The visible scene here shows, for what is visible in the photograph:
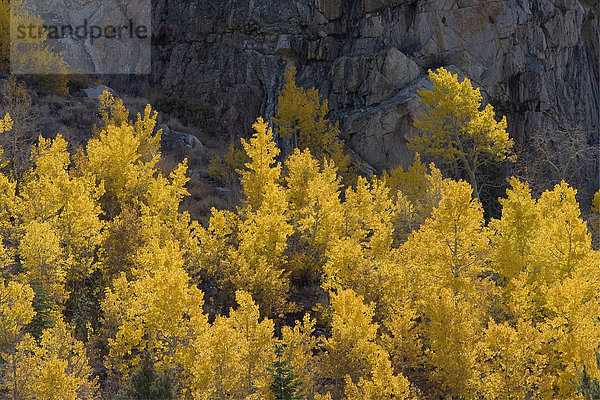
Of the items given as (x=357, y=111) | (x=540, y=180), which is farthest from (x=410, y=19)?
(x=540, y=180)

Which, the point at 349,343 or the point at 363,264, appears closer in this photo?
the point at 349,343

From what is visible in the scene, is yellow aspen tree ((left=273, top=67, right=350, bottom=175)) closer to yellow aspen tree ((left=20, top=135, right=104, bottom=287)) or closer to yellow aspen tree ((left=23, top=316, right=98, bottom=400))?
yellow aspen tree ((left=20, top=135, right=104, bottom=287))

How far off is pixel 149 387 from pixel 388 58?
37033 millimetres

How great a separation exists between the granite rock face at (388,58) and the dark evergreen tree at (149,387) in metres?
31.8

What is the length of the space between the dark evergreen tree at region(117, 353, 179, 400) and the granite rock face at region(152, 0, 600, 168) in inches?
1251

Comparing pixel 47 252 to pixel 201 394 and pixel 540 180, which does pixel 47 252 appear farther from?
pixel 540 180

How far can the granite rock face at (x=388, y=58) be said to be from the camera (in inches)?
1730

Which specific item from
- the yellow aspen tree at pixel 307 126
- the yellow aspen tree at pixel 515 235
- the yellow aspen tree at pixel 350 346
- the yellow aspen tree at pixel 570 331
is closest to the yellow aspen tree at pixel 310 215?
the yellow aspen tree at pixel 350 346

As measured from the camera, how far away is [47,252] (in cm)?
1933

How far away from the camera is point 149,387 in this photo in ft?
44.5

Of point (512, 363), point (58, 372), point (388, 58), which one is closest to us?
point (58, 372)

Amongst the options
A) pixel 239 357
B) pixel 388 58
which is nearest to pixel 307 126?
pixel 388 58

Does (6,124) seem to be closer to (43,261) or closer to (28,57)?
(43,261)

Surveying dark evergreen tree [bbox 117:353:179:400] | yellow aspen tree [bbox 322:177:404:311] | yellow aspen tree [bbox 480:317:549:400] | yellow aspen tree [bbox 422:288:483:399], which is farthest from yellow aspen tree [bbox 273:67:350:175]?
dark evergreen tree [bbox 117:353:179:400]
